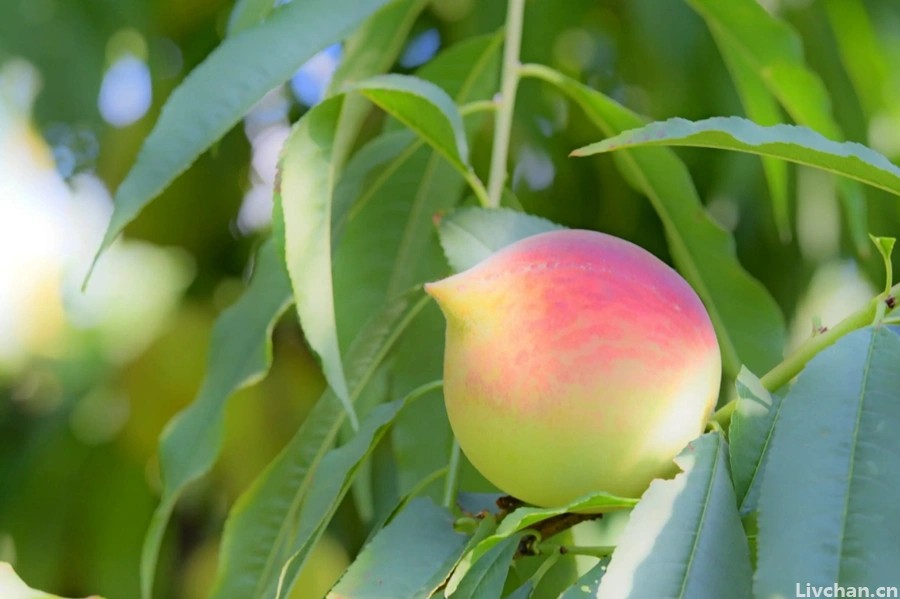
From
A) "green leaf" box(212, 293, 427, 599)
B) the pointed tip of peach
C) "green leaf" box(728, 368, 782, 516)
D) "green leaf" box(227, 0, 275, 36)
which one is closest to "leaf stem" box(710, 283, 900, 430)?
"green leaf" box(728, 368, 782, 516)

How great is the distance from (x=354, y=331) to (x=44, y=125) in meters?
0.55

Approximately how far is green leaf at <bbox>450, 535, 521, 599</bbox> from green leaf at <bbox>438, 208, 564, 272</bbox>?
159 millimetres

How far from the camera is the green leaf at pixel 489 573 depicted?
41cm

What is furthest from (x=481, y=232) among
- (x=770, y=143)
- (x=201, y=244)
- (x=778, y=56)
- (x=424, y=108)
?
(x=201, y=244)

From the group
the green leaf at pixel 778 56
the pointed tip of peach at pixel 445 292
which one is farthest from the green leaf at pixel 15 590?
the green leaf at pixel 778 56

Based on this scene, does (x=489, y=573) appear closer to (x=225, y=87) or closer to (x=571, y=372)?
(x=571, y=372)

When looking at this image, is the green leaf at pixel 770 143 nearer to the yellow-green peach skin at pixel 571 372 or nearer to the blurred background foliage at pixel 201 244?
the yellow-green peach skin at pixel 571 372

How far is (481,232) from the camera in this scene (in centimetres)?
53

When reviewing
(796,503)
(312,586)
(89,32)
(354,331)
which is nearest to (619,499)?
(796,503)

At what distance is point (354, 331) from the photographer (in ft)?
2.17

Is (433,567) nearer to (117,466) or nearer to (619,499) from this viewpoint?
(619,499)

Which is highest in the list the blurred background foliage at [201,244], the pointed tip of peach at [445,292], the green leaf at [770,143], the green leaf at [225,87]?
the green leaf at [225,87]

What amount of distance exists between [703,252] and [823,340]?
25 cm

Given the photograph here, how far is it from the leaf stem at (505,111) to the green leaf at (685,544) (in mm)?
242
